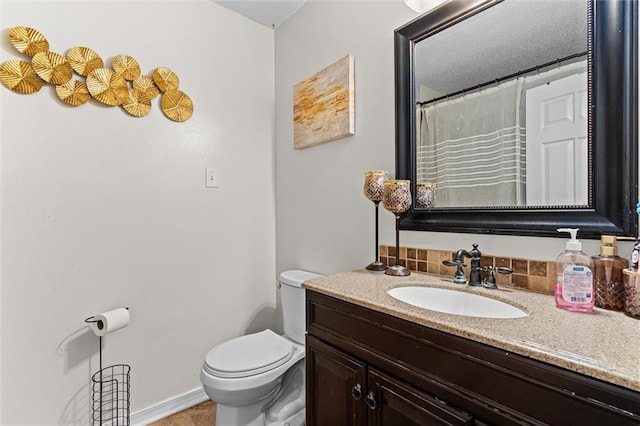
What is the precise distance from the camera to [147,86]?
5.47 ft

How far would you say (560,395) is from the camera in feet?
1.90

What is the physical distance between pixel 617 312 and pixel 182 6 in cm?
230

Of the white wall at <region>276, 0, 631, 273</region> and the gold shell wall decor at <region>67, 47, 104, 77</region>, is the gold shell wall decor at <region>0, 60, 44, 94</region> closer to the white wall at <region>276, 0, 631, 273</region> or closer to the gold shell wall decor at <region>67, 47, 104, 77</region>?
the gold shell wall decor at <region>67, 47, 104, 77</region>

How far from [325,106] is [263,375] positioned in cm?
137

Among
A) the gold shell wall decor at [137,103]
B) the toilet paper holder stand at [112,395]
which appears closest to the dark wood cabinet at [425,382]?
the toilet paper holder stand at [112,395]

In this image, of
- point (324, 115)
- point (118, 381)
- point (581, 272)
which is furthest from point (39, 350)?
point (581, 272)

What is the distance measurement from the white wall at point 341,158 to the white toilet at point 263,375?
31 cm

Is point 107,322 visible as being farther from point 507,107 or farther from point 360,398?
point 507,107

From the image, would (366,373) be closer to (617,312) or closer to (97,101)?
(617,312)

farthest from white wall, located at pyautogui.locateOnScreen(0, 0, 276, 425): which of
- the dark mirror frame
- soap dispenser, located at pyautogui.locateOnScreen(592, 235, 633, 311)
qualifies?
soap dispenser, located at pyautogui.locateOnScreen(592, 235, 633, 311)

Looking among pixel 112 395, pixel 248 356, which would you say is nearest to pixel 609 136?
pixel 248 356

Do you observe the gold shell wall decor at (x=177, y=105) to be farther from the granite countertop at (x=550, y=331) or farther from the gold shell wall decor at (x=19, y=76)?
the granite countertop at (x=550, y=331)

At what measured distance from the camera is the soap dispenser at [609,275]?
0.82 m

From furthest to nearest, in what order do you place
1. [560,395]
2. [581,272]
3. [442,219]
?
[442,219] → [581,272] → [560,395]
